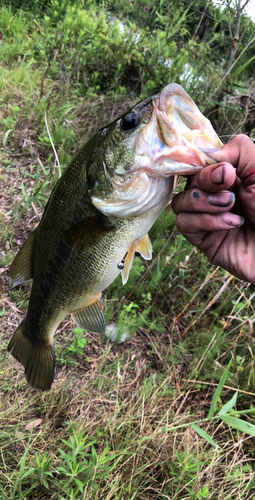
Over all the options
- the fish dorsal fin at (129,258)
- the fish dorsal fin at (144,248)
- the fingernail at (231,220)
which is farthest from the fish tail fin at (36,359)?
the fingernail at (231,220)

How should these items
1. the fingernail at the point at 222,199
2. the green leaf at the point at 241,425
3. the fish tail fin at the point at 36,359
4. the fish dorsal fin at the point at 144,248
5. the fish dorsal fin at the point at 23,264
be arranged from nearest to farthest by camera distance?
the fingernail at the point at 222,199 < the green leaf at the point at 241,425 < the fish dorsal fin at the point at 144,248 < the fish dorsal fin at the point at 23,264 < the fish tail fin at the point at 36,359

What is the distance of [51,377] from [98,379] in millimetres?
821

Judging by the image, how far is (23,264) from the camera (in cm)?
174

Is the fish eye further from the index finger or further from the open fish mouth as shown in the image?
the index finger

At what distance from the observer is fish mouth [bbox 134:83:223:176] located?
3.62 feet

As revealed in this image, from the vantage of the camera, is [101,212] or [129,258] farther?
[129,258]

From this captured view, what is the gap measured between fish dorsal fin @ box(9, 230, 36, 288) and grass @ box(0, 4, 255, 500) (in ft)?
2.39

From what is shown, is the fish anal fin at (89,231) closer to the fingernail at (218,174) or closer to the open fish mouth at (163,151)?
the open fish mouth at (163,151)

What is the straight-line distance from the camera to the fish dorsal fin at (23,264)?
1.72m

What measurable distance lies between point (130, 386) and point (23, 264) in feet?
5.10

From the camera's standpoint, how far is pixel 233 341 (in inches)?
116

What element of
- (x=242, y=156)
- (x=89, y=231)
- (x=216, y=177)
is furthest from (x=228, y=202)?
(x=89, y=231)

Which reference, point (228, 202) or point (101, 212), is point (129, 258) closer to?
point (101, 212)

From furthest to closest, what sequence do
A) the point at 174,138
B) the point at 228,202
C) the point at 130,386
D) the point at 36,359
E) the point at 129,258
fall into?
1. the point at 130,386
2. the point at 36,359
3. the point at 129,258
4. the point at 228,202
5. the point at 174,138
